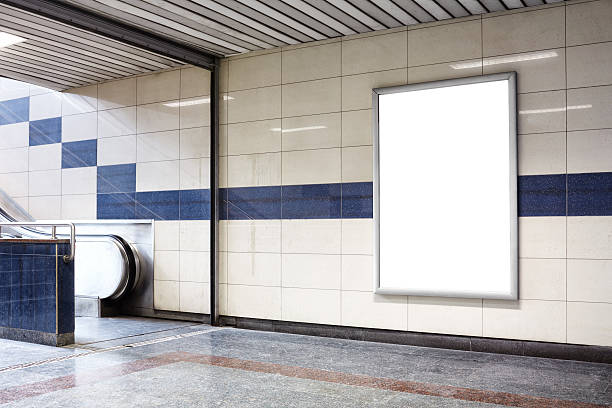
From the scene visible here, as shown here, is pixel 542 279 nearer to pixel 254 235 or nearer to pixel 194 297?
pixel 254 235

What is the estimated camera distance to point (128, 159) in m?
8.27

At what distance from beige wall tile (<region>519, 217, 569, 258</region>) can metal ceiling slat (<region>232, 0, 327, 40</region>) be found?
9.30 ft

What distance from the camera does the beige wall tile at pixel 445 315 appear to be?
5828 mm

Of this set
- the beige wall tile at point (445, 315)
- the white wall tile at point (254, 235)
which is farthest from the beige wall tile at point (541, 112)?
the white wall tile at point (254, 235)

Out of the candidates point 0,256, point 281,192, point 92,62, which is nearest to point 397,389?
point 281,192

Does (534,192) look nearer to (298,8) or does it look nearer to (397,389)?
(397,389)

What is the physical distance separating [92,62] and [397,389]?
558 cm

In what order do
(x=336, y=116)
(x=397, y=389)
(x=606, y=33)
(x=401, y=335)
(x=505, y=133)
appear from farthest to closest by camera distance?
(x=336, y=116)
(x=401, y=335)
(x=505, y=133)
(x=606, y=33)
(x=397, y=389)

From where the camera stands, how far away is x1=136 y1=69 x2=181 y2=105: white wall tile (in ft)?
25.8

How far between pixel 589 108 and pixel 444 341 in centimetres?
251

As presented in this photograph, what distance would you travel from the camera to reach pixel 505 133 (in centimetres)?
573

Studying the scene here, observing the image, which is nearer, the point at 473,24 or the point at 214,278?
the point at 473,24

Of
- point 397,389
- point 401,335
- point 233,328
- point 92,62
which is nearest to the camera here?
point 397,389

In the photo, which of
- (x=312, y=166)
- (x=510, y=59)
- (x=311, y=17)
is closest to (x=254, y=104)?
(x=312, y=166)
